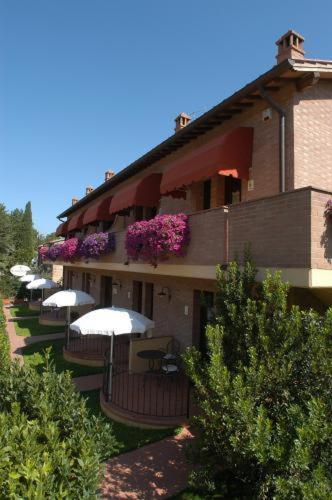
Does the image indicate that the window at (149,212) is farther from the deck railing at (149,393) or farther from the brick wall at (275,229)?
the brick wall at (275,229)

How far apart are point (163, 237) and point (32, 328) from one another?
1699 centimetres

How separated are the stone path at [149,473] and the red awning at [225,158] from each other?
20.3 ft

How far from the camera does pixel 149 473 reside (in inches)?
269

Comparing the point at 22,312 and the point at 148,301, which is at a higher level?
the point at 148,301

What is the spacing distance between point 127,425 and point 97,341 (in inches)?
326

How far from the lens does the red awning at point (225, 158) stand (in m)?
8.79

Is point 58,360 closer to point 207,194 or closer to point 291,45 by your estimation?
point 207,194

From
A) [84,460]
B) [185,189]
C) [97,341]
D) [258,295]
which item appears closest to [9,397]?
[84,460]

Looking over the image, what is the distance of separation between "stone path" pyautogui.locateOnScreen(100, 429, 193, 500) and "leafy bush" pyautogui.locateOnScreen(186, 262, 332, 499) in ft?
3.02

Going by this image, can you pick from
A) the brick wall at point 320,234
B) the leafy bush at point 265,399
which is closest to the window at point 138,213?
the leafy bush at point 265,399

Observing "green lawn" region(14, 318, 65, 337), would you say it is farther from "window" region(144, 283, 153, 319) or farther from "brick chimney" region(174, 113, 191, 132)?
"brick chimney" region(174, 113, 191, 132)

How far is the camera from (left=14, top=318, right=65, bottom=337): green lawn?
70.6 ft

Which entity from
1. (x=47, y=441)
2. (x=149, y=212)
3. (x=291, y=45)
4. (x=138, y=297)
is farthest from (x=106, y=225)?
(x=47, y=441)

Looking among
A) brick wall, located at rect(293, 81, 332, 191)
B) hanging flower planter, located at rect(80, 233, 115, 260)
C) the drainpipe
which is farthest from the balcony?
hanging flower planter, located at rect(80, 233, 115, 260)
